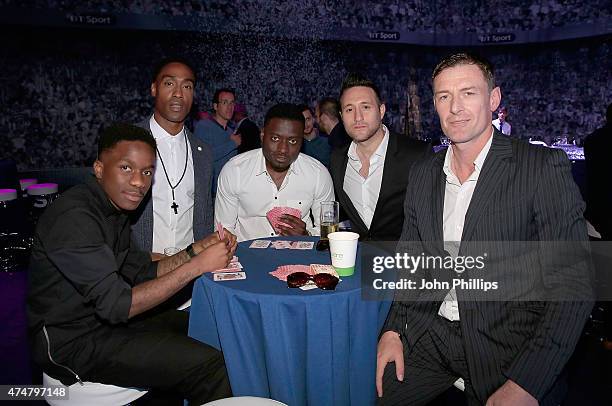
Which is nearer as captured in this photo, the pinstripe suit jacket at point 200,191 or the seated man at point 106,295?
the seated man at point 106,295

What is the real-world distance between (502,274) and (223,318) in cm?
110

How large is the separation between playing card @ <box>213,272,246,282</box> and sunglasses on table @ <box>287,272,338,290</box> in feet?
0.77

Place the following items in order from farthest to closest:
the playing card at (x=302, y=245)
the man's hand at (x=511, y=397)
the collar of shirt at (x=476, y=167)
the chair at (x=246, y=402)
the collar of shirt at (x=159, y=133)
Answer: the collar of shirt at (x=159, y=133) < the playing card at (x=302, y=245) < the collar of shirt at (x=476, y=167) < the man's hand at (x=511, y=397) < the chair at (x=246, y=402)

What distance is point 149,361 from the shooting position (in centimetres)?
178

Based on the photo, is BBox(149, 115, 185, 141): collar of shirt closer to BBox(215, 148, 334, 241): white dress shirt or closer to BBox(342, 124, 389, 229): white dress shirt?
BBox(215, 148, 334, 241): white dress shirt

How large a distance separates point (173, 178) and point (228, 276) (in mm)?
1387

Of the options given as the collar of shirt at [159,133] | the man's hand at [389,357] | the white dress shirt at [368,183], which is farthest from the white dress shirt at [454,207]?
the collar of shirt at [159,133]

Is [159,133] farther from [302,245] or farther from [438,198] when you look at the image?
[438,198]

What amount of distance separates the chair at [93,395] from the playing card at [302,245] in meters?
1.00

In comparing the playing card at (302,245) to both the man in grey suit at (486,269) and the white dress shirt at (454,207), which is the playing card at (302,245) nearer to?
the man in grey suit at (486,269)

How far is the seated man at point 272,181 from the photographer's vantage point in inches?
114

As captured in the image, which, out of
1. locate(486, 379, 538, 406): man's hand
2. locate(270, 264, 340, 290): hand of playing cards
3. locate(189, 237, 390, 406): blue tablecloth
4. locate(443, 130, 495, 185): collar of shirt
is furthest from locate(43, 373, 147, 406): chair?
locate(443, 130, 495, 185): collar of shirt

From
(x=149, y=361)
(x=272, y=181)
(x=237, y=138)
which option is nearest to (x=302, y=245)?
(x=272, y=181)

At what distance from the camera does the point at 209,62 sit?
8406 mm
